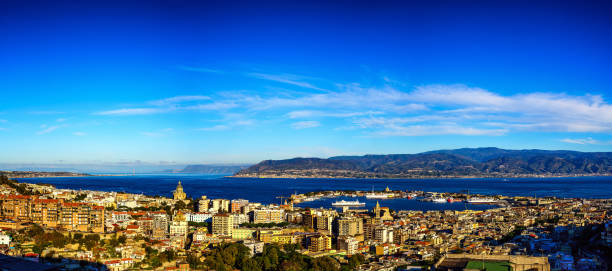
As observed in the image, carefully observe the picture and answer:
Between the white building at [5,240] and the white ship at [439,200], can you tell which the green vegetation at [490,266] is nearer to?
the white building at [5,240]

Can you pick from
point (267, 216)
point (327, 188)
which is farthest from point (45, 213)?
point (327, 188)

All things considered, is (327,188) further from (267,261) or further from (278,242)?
(267,261)

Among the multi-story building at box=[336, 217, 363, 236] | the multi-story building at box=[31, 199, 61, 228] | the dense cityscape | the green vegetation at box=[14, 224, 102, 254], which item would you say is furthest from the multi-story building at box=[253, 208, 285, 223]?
the green vegetation at box=[14, 224, 102, 254]

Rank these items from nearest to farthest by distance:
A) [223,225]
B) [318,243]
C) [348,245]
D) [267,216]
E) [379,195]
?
[348,245] → [318,243] → [223,225] → [267,216] → [379,195]

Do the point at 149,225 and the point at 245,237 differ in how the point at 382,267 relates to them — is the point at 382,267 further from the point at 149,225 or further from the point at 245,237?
the point at 149,225

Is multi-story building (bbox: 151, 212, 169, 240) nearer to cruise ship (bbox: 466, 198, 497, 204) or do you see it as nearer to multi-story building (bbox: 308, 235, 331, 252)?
multi-story building (bbox: 308, 235, 331, 252)

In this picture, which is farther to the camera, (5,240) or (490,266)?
(5,240)
